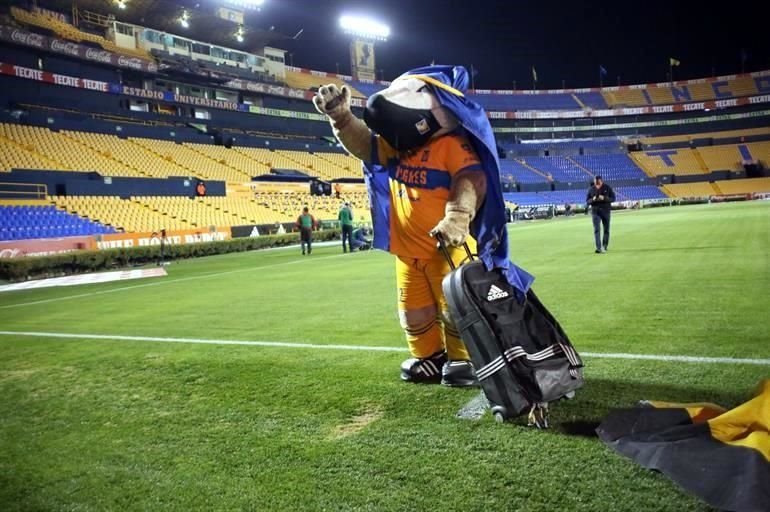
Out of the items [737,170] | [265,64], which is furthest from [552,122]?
[265,64]

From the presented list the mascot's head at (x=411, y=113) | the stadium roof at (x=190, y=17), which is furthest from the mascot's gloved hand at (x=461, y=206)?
the stadium roof at (x=190, y=17)

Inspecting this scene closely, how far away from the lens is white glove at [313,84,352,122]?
345 cm

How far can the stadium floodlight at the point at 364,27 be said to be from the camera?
5372cm

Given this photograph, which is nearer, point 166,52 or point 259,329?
point 259,329

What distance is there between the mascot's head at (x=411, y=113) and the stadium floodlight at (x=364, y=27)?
182ft

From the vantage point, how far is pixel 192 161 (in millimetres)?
35688

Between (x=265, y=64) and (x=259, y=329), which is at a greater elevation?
(x=265, y=64)

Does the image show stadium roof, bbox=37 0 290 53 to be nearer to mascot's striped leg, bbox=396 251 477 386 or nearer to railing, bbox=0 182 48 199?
railing, bbox=0 182 48 199

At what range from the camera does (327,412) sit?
108 inches

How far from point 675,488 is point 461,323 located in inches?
41.5

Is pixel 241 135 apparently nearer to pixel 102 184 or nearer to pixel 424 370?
pixel 102 184

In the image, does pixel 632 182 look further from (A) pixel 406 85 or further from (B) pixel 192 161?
(A) pixel 406 85

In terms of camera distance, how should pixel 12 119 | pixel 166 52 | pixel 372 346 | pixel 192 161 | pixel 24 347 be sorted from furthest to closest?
pixel 166 52 < pixel 192 161 < pixel 12 119 < pixel 24 347 < pixel 372 346

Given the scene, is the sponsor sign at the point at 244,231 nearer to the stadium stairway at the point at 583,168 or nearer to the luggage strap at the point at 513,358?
the luggage strap at the point at 513,358
